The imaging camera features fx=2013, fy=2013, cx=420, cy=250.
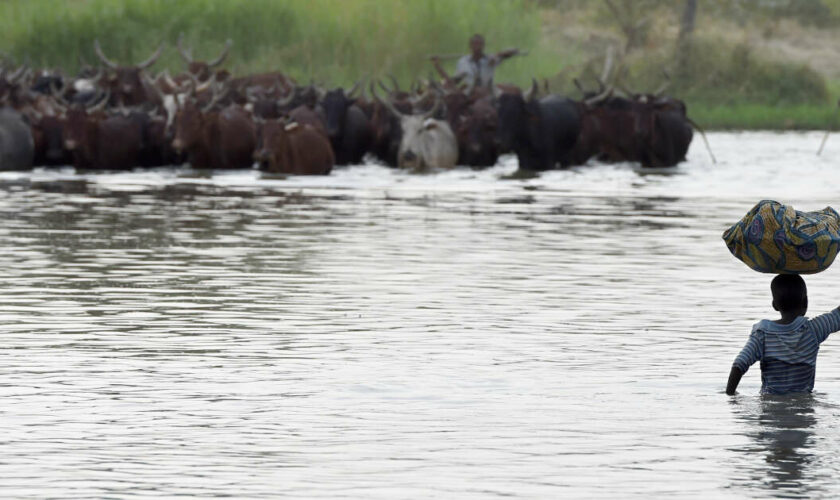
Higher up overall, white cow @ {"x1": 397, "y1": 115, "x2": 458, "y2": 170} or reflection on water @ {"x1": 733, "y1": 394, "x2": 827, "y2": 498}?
reflection on water @ {"x1": 733, "y1": 394, "x2": 827, "y2": 498}

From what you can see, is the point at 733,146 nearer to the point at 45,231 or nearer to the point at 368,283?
the point at 45,231

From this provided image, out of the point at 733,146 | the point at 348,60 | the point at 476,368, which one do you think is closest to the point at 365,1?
the point at 348,60

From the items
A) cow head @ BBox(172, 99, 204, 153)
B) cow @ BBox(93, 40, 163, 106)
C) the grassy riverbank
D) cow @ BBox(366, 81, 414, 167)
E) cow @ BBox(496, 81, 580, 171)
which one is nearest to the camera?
cow head @ BBox(172, 99, 204, 153)

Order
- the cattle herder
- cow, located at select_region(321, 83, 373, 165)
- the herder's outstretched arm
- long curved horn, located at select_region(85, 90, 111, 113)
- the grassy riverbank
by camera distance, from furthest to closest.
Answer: the grassy riverbank → the cattle herder → cow, located at select_region(321, 83, 373, 165) → long curved horn, located at select_region(85, 90, 111, 113) → the herder's outstretched arm

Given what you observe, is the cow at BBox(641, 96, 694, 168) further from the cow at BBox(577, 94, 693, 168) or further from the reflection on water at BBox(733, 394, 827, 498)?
the reflection on water at BBox(733, 394, 827, 498)

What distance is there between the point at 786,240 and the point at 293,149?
846 inches

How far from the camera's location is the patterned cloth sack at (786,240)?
29.2ft

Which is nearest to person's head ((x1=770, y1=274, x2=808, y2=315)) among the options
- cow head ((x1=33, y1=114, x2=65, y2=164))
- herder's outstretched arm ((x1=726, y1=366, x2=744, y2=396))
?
herder's outstretched arm ((x1=726, y1=366, x2=744, y2=396))

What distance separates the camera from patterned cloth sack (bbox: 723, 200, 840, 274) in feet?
29.2

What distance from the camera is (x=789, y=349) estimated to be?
9.12m

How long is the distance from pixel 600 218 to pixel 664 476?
14.0m

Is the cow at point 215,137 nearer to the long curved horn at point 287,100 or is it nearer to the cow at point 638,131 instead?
the long curved horn at point 287,100

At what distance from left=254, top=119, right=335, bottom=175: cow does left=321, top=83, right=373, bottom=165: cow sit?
257cm

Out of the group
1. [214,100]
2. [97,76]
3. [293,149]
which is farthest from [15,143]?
[97,76]
